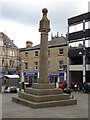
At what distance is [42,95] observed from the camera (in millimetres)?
14547

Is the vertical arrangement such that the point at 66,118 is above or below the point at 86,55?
below

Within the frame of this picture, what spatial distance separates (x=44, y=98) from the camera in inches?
557

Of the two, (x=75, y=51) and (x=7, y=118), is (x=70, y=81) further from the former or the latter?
(x=7, y=118)

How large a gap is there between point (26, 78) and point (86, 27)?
744 inches

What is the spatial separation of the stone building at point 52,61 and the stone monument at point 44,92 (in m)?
21.0

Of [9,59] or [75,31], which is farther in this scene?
[9,59]

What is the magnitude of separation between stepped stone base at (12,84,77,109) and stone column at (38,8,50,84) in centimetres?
58

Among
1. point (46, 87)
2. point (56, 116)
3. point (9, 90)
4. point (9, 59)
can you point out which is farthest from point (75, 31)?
→ point (9, 59)

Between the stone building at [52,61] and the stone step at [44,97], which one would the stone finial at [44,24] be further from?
the stone building at [52,61]

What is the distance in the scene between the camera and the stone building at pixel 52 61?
3853 centimetres

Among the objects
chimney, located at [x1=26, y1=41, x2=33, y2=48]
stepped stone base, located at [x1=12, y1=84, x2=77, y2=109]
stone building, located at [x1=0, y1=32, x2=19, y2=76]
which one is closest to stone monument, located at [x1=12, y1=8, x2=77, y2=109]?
stepped stone base, located at [x1=12, y1=84, x2=77, y2=109]

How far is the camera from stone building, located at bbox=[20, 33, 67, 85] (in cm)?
3853

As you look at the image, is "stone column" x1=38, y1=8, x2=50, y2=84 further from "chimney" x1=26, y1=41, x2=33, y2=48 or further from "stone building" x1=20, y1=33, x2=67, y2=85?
"chimney" x1=26, y1=41, x2=33, y2=48

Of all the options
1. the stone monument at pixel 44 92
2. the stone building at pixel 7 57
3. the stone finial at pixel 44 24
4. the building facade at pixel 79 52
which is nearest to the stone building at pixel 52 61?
the building facade at pixel 79 52
